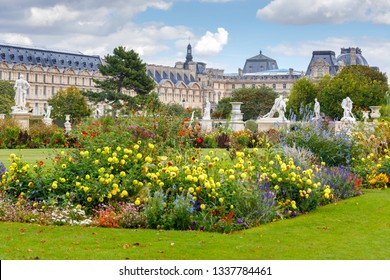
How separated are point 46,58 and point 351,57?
48630 millimetres

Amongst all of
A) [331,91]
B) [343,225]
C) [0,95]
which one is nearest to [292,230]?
[343,225]

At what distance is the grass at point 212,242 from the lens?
665 cm

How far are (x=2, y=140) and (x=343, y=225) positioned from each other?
18.6 meters

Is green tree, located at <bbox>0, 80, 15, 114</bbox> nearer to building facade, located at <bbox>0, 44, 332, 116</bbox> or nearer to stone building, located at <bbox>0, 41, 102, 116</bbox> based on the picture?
building facade, located at <bbox>0, 44, 332, 116</bbox>

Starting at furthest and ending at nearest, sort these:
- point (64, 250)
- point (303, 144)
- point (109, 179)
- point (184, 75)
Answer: point (184, 75)
point (303, 144)
point (109, 179)
point (64, 250)

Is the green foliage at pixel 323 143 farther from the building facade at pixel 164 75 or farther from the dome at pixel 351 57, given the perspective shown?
the dome at pixel 351 57

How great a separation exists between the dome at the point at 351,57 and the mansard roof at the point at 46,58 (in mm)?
39870

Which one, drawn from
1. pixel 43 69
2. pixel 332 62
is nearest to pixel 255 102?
pixel 43 69

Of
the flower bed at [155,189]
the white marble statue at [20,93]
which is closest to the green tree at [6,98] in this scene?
the white marble statue at [20,93]

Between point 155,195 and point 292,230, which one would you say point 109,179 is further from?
point 292,230

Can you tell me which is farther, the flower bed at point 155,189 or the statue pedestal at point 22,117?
the statue pedestal at point 22,117

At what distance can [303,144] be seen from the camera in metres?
13.1

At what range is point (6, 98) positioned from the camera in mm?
65500

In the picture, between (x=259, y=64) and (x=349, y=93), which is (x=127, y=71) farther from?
(x=259, y=64)
